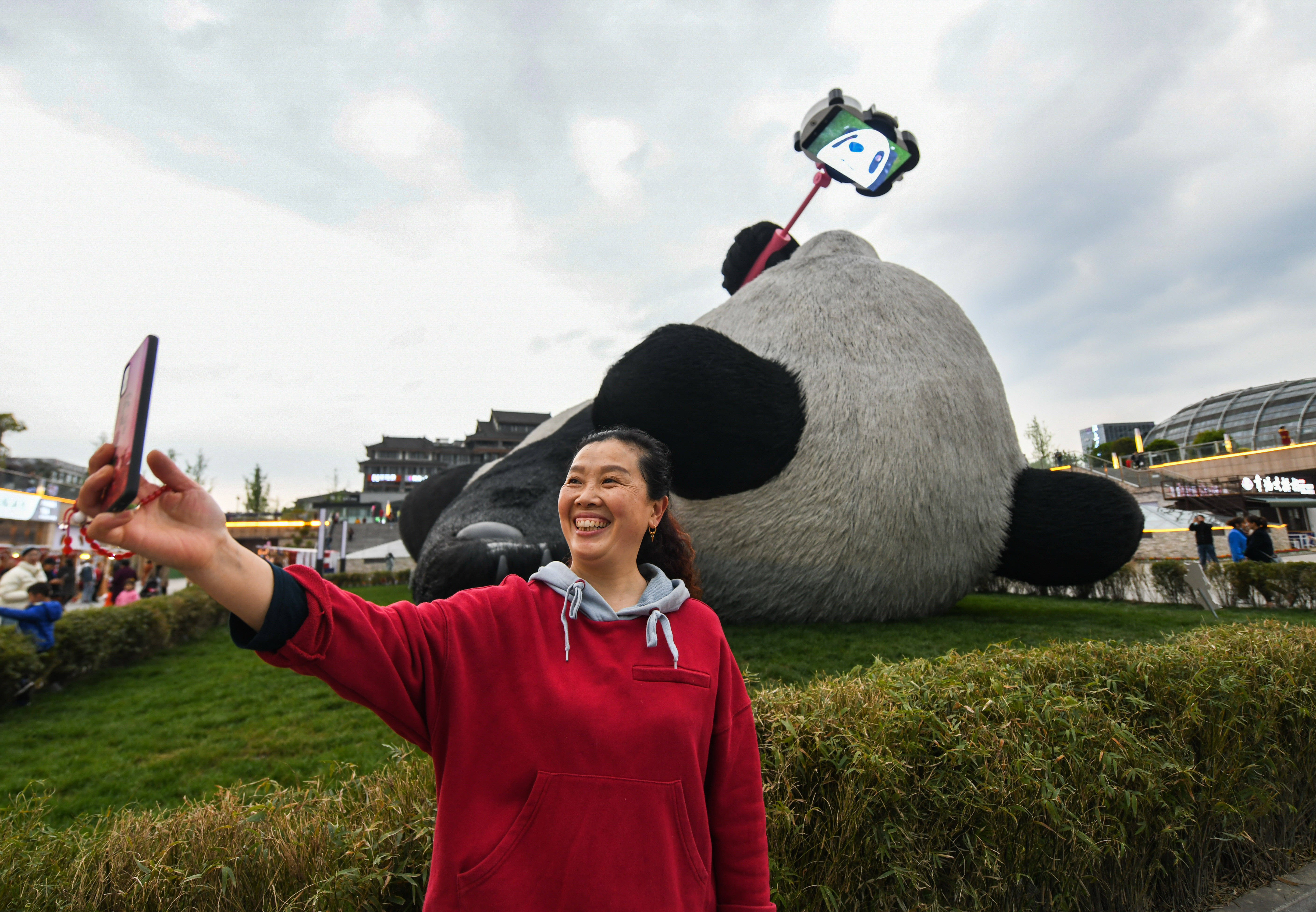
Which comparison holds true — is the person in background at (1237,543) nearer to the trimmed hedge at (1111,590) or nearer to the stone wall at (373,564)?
the trimmed hedge at (1111,590)

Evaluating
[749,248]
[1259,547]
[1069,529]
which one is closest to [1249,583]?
[1259,547]

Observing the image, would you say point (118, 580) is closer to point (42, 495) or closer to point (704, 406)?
point (42, 495)

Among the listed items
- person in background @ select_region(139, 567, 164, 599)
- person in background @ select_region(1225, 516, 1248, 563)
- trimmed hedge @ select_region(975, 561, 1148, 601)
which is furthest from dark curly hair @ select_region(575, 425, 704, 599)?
person in background @ select_region(139, 567, 164, 599)

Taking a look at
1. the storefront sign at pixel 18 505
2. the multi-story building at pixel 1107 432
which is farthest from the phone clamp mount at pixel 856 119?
the multi-story building at pixel 1107 432

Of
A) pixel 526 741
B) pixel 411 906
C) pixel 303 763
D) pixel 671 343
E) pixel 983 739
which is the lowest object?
pixel 303 763

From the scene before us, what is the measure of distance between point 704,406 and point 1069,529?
10.5ft

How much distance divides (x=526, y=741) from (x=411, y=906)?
2.75 feet

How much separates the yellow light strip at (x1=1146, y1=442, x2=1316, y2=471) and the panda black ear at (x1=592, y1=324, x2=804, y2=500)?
109 ft

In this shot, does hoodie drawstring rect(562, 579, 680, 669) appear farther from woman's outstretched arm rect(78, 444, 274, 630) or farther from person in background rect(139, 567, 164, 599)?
person in background rect(139, 567, 164, 599)

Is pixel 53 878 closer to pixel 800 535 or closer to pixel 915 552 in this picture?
pixel 800 535

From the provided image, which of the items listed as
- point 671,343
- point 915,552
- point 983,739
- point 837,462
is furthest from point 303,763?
point 915,552

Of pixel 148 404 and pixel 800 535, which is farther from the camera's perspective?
pixel 800 535

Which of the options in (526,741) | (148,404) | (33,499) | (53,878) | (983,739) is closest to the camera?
(148,404)

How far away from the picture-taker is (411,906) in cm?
152
